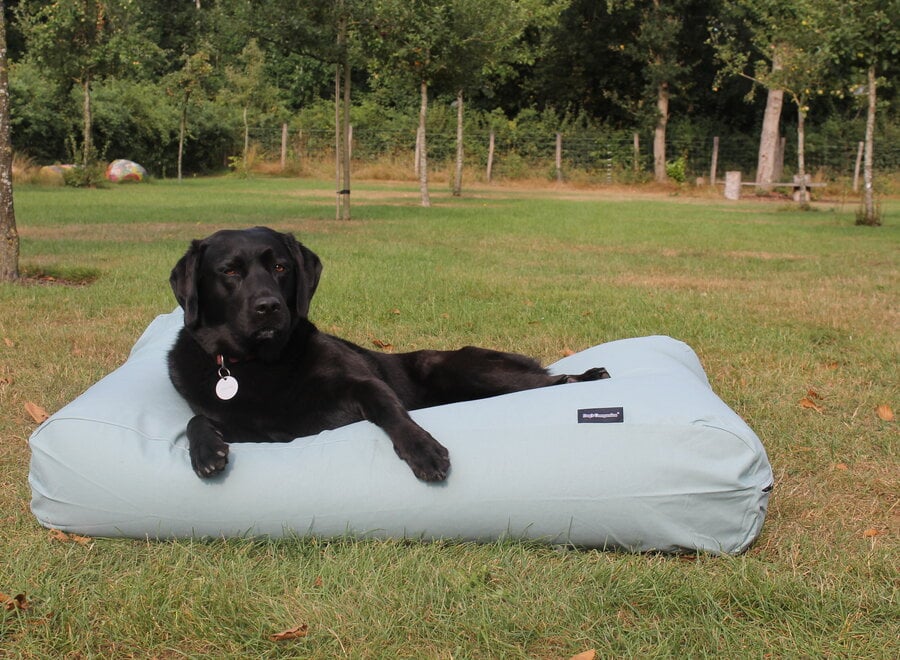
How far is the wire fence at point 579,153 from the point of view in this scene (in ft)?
122

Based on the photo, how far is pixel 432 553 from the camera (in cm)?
321

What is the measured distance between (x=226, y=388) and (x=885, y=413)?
3.61 m

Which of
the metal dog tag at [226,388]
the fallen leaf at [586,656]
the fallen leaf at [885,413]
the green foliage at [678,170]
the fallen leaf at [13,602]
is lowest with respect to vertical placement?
the fallen leaf at [13,602]

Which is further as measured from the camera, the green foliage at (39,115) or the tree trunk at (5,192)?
the green foliage at (39,115)

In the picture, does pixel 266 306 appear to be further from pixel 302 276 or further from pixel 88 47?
pixel 88 47

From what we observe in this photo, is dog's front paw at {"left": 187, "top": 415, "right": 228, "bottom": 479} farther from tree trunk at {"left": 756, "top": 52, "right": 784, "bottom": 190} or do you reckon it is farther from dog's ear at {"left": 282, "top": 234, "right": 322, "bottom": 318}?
tree trunk at {"left": 756, "top": 52, "right": 784, "bottom": 190}

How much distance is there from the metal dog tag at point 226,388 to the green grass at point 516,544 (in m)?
0.61

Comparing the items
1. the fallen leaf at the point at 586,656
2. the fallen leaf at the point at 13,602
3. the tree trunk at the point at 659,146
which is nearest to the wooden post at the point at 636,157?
the tree trunk at the point at 659,146

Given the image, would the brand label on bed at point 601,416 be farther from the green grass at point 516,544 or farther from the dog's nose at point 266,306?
the dog's nose at point 266,306

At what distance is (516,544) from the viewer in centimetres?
329

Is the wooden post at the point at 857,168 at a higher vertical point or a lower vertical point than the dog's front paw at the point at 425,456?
higher

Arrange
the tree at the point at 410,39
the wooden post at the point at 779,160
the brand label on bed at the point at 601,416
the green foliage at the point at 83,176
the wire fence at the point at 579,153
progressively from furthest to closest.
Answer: the wire fence at the point at 579,153
the wooden post at the point at 779,160
the green foliage at the point at 83,176
the tree at the point at 410,39
the brand label on bed at the point at 601,416

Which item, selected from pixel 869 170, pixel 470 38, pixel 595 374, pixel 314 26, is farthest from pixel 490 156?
pixel 595 374

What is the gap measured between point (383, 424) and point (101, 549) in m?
1.09
